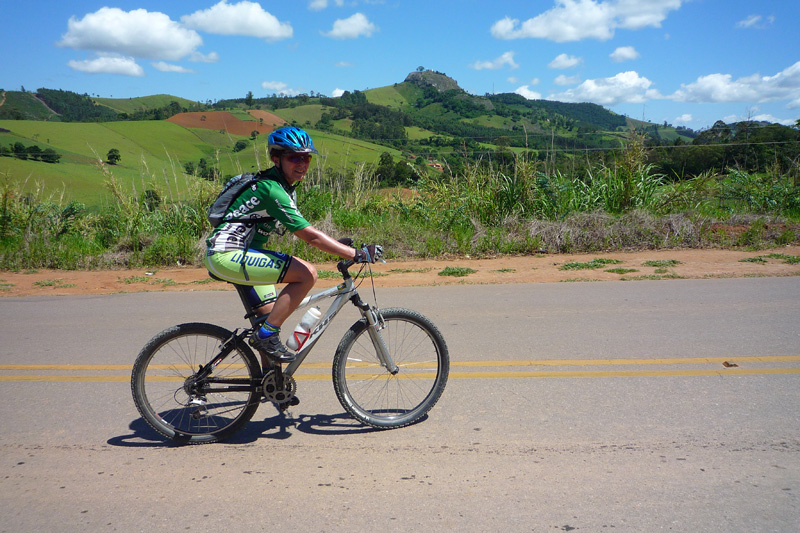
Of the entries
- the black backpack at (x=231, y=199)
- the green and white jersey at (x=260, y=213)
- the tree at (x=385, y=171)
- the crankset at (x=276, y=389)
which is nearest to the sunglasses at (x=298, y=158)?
the green and white jersey at (x=260, y=213)

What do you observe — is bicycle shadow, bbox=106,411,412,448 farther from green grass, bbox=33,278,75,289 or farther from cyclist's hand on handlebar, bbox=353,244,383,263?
green grass, bbox=33,278,75,289

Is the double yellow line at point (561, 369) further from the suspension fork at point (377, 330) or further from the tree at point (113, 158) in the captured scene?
the tree at point (113, 158)

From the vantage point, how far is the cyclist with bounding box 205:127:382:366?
3.70 meters

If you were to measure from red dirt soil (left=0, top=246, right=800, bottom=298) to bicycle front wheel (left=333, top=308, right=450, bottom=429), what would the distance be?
15.9 feet

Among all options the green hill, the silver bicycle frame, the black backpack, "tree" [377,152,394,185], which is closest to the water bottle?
the silver bicycle frame

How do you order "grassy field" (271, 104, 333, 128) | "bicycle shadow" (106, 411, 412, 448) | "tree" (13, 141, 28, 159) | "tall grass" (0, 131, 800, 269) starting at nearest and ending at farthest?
"bicycle shadow" (106, 411, 412, 448), "tall grass" (0, 131, 800, 269), "tree" (13, 141, 28, 159), "grassy field" (271, 104, 333, 128)

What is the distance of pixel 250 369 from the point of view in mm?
3977

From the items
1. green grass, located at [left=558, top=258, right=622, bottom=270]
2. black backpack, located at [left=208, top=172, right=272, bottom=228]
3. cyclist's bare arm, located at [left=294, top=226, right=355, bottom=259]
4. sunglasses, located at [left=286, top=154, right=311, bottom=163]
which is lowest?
green grass, located at [left=558, top=258, right=622, bottom=270]

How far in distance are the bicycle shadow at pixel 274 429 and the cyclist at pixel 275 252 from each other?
0.58 meters

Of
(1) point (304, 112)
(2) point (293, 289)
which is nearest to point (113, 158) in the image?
(2) point (293, 289)

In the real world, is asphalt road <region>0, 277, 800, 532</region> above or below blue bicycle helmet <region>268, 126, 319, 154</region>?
below

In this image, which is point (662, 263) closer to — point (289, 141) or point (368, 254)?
point (368, 254)

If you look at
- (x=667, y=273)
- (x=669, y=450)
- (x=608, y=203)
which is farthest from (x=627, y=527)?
Result: (x=608, y=203)

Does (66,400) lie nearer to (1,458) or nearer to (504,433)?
(1,458)
